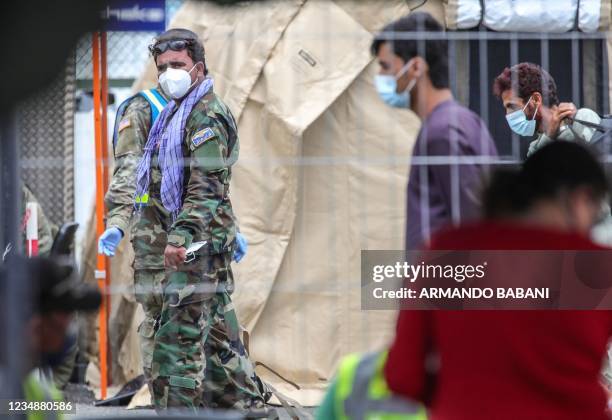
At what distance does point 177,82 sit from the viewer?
6.06m

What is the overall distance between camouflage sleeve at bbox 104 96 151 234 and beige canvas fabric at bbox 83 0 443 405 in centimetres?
63

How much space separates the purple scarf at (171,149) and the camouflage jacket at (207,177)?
1.1 inches

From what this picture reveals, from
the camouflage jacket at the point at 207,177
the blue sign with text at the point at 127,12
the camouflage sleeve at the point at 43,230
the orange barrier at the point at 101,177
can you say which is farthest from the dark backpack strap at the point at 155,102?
the blue sign with text at the point at 127,12

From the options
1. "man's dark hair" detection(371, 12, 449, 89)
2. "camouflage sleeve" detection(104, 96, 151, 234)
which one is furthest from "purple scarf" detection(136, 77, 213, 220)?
"man's dark hair" detection(371, 12, 449, 89)

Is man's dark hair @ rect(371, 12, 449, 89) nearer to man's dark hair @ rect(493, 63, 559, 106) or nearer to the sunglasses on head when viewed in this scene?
man's dark hair @ rect(493, 63, 559, 106)

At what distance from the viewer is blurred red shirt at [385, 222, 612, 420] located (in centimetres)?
293

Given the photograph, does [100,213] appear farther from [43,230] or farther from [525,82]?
[525,82]

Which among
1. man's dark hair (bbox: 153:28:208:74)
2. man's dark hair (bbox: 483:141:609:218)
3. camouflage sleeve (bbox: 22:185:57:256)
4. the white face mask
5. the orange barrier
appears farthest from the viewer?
camouflage sleeve (bbox: 22:185:57:256)

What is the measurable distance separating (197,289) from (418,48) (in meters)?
1.66

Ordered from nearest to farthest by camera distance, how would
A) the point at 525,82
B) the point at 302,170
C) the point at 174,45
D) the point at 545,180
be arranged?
the point at 545,180 < the point at 525,82 < the point at 174,45 < the point at 302,170

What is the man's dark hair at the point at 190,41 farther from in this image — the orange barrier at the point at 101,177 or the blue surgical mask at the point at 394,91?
the blue surgical mask at the point at 394,91

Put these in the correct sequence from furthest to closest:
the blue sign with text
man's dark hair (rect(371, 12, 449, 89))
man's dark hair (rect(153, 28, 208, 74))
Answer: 1. man's dark hair (rect(153, 28, 208, 74))
2. man's dark hair (rect(371, 12, 449, 89))
3. the blue sign with text

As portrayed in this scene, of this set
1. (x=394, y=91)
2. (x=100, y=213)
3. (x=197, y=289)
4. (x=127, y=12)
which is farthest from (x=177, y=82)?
(x=127, y=12)

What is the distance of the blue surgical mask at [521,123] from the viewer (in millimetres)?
5848
